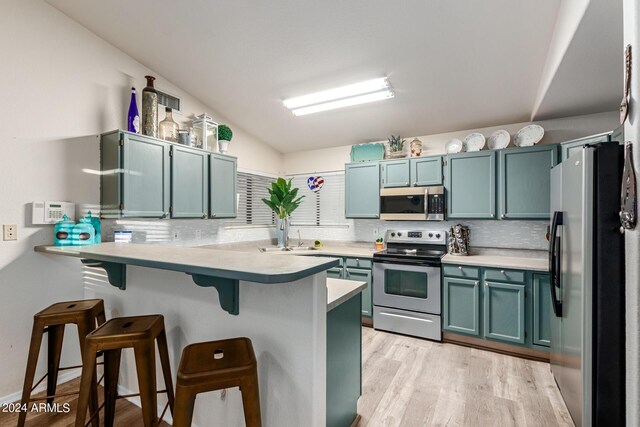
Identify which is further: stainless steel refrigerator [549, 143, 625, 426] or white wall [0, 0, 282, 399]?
white wall [0, 0, 282, 399]

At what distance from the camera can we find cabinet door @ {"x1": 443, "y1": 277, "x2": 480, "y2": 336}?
10.00ft

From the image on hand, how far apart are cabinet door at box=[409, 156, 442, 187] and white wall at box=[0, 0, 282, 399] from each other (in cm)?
331

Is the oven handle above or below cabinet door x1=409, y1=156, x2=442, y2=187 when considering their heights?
below

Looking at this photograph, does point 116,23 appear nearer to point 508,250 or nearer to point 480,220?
point 480,220

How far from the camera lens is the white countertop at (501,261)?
2822 millimetres

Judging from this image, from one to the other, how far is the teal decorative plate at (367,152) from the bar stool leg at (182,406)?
3.52 meters

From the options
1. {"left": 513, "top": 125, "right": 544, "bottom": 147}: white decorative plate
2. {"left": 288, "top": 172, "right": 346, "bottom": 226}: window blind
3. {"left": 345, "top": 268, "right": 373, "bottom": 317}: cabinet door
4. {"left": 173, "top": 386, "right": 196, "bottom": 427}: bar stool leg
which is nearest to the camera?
{"left": 173, "top": 386, "right": 196, "bottom": 427}: bar stool leg

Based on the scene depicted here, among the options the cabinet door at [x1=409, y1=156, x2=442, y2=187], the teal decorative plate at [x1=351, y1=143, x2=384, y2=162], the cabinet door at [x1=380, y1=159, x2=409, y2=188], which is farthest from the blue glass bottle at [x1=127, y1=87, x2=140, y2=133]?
the cabinet door at [x1=409, y1=156, x2=442, y2=187]

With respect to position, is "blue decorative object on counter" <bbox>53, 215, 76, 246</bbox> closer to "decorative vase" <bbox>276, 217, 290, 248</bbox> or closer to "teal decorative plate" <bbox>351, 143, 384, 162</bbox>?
"decorative vase" <bbox>276, 217, 290, 248</bbox>

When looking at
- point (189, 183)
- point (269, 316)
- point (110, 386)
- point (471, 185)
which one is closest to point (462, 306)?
point (471, 185)

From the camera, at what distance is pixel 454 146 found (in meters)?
3.59

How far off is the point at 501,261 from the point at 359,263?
1.56 m

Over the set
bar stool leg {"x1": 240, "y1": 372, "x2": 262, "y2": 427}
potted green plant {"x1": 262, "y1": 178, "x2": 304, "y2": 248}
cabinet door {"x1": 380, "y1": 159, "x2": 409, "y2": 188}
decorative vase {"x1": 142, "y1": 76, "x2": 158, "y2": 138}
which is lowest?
bar stool leg {"x1": 240, "y1": 372, "x2": 262, "y2": 427}

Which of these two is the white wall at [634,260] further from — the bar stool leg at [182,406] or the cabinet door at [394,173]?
the cabinet door at [394,173]
